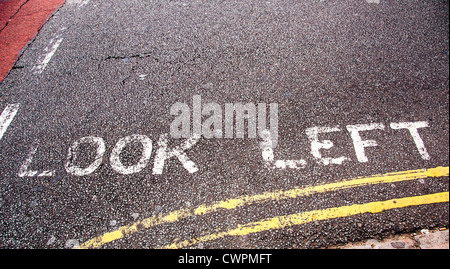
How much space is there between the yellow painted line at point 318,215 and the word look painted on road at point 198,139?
1.58 ft

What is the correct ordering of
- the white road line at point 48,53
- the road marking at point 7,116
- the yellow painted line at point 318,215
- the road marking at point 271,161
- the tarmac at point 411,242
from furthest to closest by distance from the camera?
the white road line at point 48,53 < the road marking at point 7,116 < the road marking at point 271,161 < the yellow painted line at point 318,215 < the tarmac at point 411,242

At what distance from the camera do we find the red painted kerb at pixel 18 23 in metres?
4.47

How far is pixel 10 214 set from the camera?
108 inches

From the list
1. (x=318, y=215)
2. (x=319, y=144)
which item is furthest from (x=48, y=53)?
(x=318, y=215)

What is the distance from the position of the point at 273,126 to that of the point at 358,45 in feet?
6.66

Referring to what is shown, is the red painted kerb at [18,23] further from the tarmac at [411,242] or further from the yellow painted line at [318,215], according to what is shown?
the tarmac at [411,242]

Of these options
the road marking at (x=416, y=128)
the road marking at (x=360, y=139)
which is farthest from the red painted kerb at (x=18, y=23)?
the road marking at (x=416, y=128)

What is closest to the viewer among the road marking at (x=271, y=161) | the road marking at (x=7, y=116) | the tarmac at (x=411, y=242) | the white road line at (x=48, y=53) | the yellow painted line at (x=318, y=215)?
the tarmac at (x=411, y=242)

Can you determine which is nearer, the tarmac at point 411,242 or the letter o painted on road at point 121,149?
the tarmac at point 411,242

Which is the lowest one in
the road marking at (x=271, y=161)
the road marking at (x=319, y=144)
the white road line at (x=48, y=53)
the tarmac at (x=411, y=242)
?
the tarmac at (x=411, y=242)

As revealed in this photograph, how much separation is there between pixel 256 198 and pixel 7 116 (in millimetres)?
3380

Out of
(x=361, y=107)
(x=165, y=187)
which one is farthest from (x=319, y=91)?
(x=165, y=187)

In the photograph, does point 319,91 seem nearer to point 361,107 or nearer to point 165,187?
point 361,107

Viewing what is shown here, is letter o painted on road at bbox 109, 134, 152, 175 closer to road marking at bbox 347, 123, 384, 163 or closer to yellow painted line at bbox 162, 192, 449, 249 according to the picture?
yellow painted line at bbox 162, 192, 449, 249
